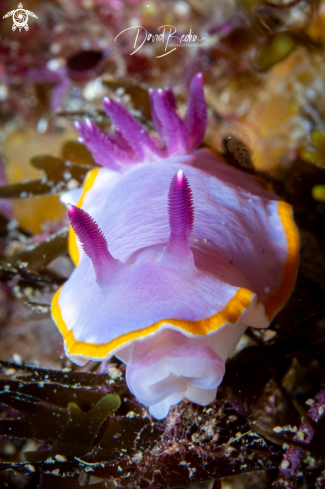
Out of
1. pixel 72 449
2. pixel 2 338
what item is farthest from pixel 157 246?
pixel 2 338

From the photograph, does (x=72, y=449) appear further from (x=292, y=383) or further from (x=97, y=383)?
(x=292, y=383)

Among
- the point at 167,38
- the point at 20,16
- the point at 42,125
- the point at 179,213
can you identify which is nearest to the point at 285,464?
the point at 179,213

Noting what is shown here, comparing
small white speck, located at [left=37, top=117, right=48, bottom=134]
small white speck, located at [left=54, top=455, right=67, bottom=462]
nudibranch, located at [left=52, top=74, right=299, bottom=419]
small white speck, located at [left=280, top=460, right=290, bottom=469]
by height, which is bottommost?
small white speck, located at [left=54, top=455, right=67, bottom=462]

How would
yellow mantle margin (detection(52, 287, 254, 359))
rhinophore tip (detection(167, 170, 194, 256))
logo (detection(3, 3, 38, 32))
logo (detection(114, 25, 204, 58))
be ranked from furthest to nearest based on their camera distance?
logo (detection(3, 3, 38, 32)) < logo (detection(114, 25, 204, 58)) < rhinophore tip (detection(167, 170, 194, 256)) < yellow mantle margin (detection(52, 287, 254, 359))

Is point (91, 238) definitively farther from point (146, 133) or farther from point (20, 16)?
point (20, 16)

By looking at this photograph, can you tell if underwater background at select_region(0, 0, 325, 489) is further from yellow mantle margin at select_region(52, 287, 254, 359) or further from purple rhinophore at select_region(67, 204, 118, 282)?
purple rhinophore at select_region(67, 204, 118, 282)

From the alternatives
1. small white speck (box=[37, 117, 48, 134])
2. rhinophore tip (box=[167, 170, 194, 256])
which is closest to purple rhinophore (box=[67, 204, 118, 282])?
rhinophore tip (box=[167, 170, 194, 256])
